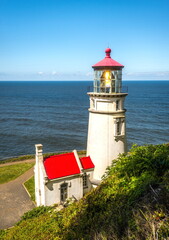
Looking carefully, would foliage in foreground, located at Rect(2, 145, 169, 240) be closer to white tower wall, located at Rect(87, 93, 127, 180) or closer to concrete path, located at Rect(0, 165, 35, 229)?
white tower wall, located at Rect(87, 93, 127, 180)

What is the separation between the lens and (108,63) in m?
15.8

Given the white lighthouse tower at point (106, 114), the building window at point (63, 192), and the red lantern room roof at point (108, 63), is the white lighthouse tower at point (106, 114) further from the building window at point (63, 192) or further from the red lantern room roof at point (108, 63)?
the building window at point (63, 192)

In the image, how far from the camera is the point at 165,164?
9.67m

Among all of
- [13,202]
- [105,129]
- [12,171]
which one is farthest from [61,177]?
[12,171]

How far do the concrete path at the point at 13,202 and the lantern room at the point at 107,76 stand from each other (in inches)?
483

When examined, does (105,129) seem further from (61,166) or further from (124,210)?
(124,210)

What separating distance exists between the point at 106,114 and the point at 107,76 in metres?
2.91

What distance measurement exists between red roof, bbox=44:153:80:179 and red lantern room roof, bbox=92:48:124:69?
7.48m

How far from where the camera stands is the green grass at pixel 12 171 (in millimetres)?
25234

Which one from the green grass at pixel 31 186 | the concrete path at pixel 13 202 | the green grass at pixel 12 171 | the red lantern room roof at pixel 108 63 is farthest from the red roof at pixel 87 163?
the green grass at pixel 12 171

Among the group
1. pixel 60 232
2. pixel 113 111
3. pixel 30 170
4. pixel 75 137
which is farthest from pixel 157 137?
pixel 60 232

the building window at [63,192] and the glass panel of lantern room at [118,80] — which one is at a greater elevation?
the glass panel of lantern room at [118,80]

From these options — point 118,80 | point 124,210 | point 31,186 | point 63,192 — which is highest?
point 118,80

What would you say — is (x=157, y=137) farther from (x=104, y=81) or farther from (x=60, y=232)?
(x=60, y=232)
